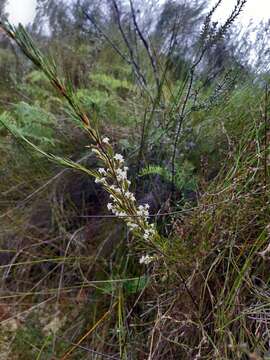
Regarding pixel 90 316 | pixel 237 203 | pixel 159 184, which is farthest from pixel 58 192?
pixel 237 203

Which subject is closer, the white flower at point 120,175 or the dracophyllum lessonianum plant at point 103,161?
the dracophyllum lessonianum plant at point 103,161

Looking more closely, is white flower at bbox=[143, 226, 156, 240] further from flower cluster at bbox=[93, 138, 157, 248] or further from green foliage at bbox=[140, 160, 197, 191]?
green foliage at bbox=[140, 160, 197, 191]

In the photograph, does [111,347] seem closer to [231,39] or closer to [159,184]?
[159,184]

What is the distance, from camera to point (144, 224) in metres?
0.92

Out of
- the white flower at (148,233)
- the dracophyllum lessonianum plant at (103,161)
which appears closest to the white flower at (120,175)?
the dracophyllum lessonianum plant at (103,161)

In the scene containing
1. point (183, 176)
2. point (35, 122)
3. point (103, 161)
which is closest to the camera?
point (103, 161)

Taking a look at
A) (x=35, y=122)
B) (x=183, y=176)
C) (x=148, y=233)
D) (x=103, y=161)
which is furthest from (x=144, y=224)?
(x=35, y=122)

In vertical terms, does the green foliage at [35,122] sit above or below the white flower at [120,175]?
below

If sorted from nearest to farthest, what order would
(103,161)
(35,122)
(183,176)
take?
(103,161) < (183,176) < (35,122)

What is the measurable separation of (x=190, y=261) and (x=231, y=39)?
1295 millimetres

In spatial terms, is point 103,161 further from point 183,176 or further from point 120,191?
point 183,176

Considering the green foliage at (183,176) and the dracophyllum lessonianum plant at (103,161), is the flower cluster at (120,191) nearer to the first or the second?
the dracophyllum lessonianum plant at (103,161)

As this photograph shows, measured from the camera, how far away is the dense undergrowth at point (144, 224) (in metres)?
0.95

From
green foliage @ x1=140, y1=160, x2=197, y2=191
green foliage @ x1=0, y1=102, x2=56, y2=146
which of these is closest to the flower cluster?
green foliage @ x1=140, y1=160, x2=197, y2=191
